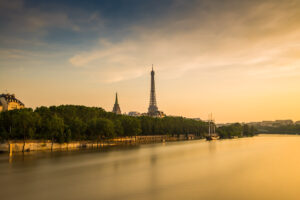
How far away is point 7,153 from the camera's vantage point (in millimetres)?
43938

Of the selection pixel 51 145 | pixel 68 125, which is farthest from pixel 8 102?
pixel 51 145

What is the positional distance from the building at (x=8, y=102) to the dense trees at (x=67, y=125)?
2348 cm

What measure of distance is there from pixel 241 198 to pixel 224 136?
106 metres

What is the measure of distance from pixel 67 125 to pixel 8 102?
41349 mm

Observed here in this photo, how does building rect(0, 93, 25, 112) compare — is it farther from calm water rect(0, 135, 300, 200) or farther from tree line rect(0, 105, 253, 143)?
calm water rect(0, 135, 300, 200)

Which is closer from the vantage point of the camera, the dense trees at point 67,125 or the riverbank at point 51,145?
the riverbank at point 51,145

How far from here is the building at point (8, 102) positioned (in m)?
85.0

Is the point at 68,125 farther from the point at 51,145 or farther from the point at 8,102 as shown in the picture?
the point at 8,102

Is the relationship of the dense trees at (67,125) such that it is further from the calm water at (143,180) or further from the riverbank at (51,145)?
the calm water at (143,180)

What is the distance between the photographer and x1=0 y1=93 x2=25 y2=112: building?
85037mm

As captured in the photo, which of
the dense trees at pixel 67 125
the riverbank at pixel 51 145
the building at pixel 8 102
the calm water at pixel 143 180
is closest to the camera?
the calm water at pixel 143 180

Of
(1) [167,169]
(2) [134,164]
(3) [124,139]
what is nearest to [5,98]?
(3) [124,139]

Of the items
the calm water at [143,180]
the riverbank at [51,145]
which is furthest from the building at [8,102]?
the calm water at [143,180]

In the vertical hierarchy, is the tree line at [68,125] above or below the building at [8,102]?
below
